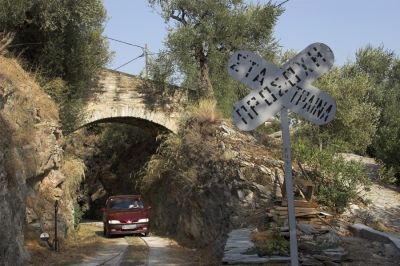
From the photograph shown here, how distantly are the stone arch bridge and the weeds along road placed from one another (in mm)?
6751

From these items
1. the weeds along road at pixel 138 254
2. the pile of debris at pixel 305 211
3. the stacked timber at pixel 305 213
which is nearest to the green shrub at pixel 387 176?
the pile of debris at pixel 305 211

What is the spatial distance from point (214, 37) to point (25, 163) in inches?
430

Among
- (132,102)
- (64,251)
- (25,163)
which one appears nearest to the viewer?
(25,163)

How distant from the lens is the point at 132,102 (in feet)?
78.0

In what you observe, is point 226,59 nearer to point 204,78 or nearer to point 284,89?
point 204,78

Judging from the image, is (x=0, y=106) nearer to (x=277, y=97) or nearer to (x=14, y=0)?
(x=14, y=0)

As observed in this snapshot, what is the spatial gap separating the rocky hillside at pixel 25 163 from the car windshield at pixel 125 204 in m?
1.91

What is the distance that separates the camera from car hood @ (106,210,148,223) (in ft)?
64.4

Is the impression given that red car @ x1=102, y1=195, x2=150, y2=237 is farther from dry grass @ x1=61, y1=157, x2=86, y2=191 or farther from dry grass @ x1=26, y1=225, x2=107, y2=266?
dry grass @ x1=61, y1=157, x2=86, y2=191

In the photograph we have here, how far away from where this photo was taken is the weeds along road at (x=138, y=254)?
1268 centimetres

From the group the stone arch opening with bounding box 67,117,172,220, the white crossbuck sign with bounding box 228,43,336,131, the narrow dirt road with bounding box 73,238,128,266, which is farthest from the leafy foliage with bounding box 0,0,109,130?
the white crossbuck sign with bounding box 228,43,336,131

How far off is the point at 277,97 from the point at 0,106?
9.34 metres

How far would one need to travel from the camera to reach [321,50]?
440cm

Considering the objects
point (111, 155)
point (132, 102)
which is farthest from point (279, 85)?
point (111, 155)
